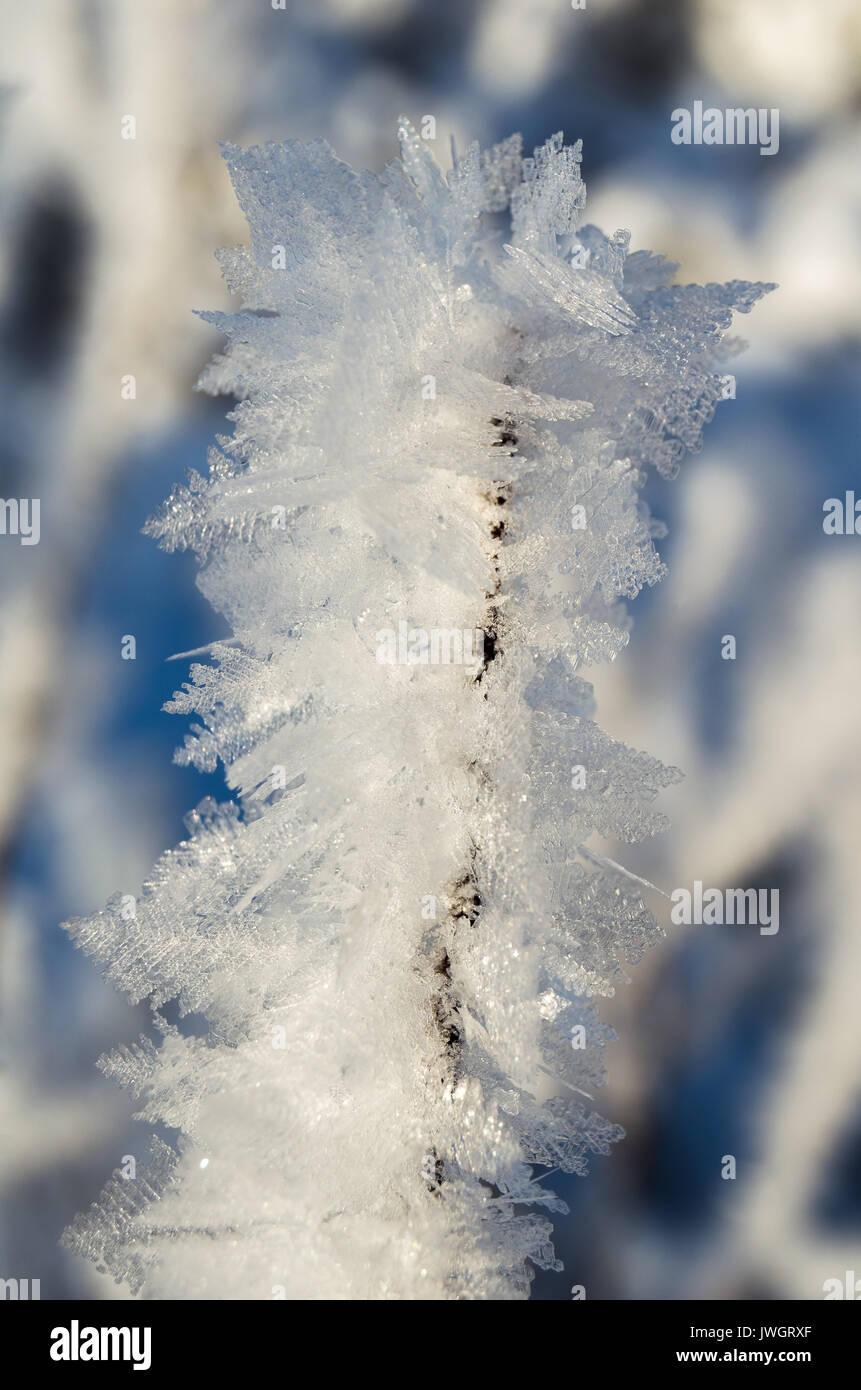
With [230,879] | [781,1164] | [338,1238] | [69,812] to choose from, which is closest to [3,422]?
[69,812]

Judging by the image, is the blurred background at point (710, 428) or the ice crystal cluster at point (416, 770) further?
the blurred background at point (710, 428)

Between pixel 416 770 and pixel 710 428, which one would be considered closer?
pixel 416 770

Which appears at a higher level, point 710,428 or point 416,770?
point 710,428

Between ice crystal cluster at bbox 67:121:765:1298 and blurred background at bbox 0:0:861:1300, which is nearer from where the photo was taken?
ice crystal cluster at bbox 67:121:765:1298

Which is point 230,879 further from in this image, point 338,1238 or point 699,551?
point 699,551
